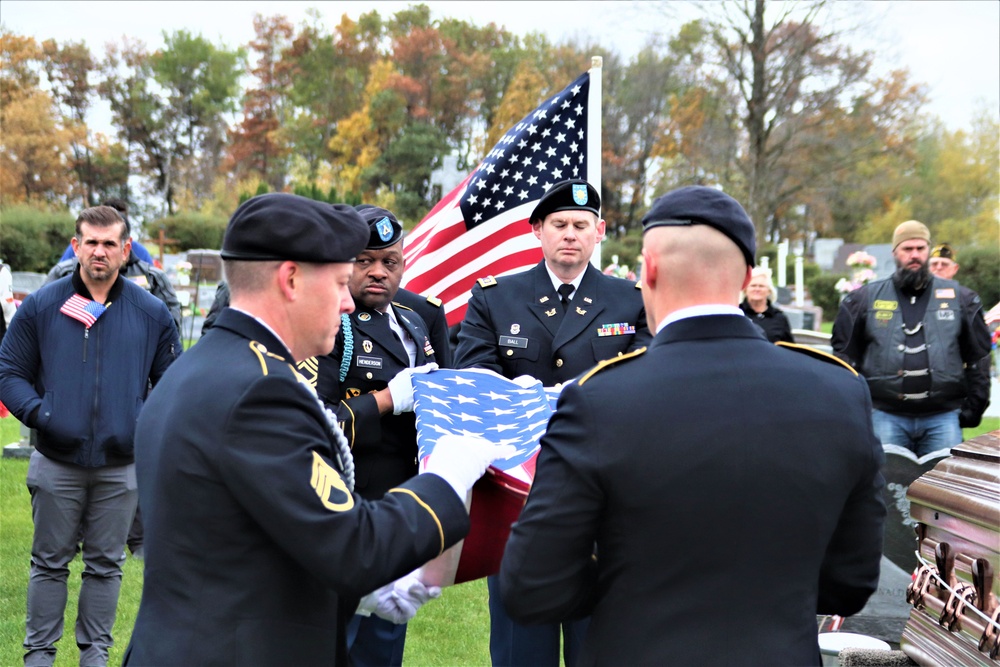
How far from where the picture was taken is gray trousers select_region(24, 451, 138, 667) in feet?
15.4

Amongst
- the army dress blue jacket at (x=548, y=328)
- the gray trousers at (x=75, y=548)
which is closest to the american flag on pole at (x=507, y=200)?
the army dress blue jacket at (x=548, y=328)

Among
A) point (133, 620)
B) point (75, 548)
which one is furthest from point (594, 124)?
point (133, 620)

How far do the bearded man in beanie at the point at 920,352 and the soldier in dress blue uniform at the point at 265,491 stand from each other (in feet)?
17.3

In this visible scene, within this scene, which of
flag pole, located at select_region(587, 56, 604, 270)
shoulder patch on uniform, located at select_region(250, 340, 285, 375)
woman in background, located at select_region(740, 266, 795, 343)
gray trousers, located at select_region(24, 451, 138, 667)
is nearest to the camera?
shoulder patch on uniform, located at select_region(250, 340, 285, 375)

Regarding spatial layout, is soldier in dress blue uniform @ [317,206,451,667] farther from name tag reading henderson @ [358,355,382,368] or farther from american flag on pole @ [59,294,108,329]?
american flag on pole @ [59,294,108,329]

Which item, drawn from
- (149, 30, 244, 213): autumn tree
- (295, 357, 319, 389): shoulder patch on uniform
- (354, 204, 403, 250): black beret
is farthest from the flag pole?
(149, 30, 244, 213): autumn tree

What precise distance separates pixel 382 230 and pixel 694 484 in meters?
2.02

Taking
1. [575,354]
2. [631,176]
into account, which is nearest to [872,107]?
[631,176]

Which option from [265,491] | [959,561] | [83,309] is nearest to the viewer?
[265,491]

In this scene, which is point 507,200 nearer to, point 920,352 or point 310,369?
point 310,369

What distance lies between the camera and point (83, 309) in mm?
4793

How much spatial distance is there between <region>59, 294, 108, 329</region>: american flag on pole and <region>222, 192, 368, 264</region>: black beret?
3.04 metres

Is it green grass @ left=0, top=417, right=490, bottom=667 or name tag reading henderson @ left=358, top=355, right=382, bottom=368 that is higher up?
name tag reading henderson @ left=358, top=355, right=382, bottom=368

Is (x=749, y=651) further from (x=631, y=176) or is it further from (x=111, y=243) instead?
(x=631, y=176)
